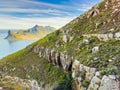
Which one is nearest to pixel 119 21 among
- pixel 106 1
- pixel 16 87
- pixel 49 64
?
pixel 106 1

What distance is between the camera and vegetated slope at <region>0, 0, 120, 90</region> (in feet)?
201

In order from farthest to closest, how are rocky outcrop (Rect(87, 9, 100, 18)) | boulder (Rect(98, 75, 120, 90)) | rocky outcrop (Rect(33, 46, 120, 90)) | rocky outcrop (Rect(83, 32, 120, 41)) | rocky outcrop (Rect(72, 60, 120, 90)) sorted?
1. rocky outcrop (Rect(87, 9, 100, 18))
2. rocky outcrop (Rect(83, 32, 120, 41))
3. rocky outcrop (Rect(33, 46, 120, 90))
4. rocky outcrop (Rect(72, 60, 120, 90))
5. boulder (Rect(98, 75, 120, 90))

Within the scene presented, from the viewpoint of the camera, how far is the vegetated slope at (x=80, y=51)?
6119cm

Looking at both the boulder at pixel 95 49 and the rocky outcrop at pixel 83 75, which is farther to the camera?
the boulder at pixel 95 49

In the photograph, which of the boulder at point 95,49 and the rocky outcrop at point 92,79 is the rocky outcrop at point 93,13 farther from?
the rocky outcrop at point 92,79

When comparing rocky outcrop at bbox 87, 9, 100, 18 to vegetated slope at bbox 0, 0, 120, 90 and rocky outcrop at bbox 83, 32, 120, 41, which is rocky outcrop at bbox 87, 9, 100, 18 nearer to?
vegetated slope at bbox 0, 0, 120, 90

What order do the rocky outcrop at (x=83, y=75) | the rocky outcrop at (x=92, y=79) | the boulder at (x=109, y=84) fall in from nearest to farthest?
the boulder at (x=109, y=84) < the rocky outcrop at (x=92, y=79) < the rocky outcrop at (x=83, y=75)

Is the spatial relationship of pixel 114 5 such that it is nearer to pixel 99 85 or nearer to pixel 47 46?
pixel 47 46

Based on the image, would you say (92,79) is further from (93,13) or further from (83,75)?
(93,13)

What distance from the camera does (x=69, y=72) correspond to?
7719 cm

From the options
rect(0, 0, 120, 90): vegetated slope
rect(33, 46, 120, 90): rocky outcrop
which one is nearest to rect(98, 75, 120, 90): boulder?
rect(33, 46, 120, 90): rocky outcrop

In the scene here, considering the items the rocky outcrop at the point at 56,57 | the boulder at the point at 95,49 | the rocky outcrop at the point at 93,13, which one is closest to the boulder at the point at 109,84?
the boulder at the point at 95,49

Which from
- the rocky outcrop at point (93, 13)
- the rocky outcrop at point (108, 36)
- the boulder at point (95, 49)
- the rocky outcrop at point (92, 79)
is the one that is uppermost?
the rocky outcrop at point (93, 13)

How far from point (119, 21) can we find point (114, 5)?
34.3ft
